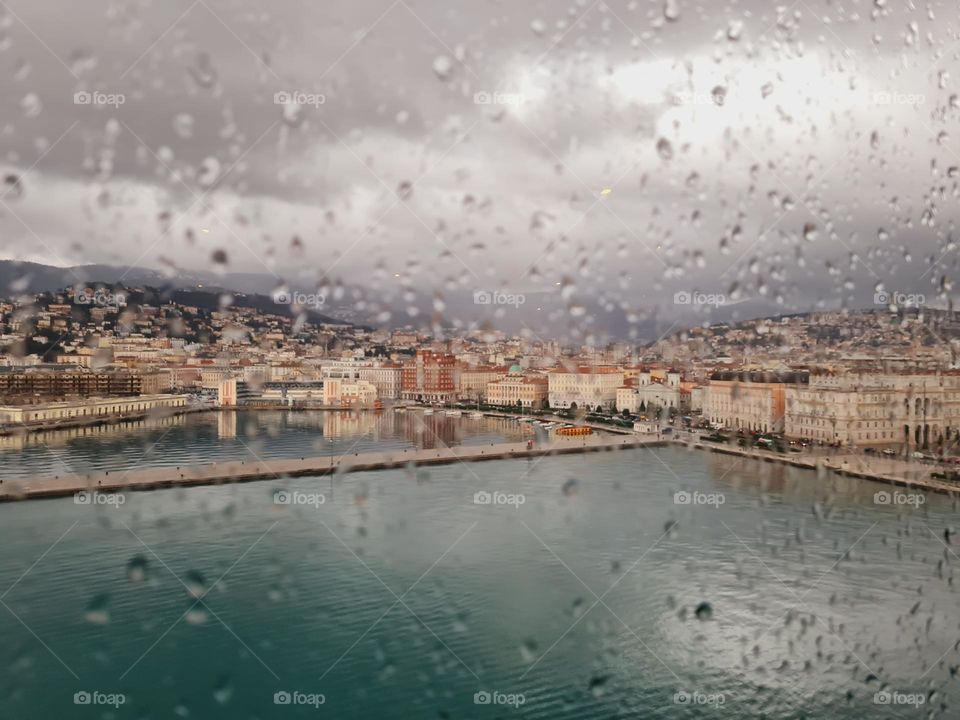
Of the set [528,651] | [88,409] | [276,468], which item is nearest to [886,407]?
[528,651]

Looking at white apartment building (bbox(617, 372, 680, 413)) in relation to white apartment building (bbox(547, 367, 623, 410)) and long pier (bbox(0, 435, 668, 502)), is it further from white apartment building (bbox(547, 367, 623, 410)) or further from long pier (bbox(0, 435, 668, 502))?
long pier (bbox(0, 435, 668, 502))

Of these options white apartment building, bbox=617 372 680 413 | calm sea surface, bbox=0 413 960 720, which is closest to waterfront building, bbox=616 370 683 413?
white apartment building, bbox=617 372 680 413

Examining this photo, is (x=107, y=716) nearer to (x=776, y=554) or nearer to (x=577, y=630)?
(x=577, y=630)

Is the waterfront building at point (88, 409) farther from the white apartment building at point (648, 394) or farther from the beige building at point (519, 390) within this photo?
the white apartment building at point (648, 394)

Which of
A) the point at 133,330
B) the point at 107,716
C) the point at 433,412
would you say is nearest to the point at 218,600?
the point at 107,716

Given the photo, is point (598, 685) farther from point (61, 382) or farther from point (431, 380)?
point (431, 380)

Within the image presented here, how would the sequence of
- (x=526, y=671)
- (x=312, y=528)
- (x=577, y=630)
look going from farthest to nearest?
(x=312, y=528), (x=577, y=630), (x=526, y=671)
